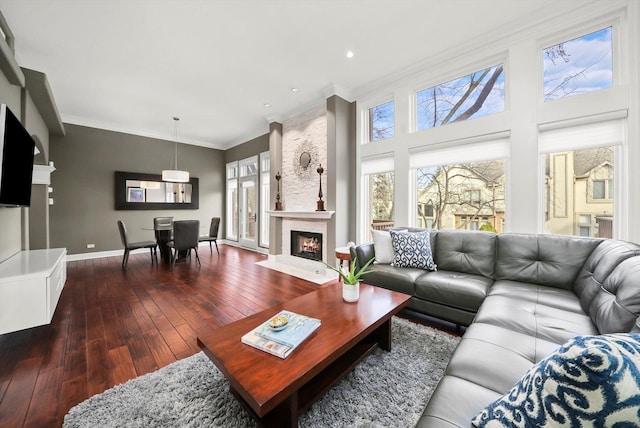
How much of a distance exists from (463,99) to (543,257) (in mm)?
2180

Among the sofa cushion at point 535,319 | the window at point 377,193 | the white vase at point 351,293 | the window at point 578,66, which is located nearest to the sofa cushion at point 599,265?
the sofa cushion at point 535,319

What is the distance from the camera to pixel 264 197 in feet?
20.6

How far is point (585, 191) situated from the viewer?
257cm

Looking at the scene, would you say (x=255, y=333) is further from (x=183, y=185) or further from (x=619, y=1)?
(x=183, y=185)

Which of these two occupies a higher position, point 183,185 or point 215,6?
point 215,6

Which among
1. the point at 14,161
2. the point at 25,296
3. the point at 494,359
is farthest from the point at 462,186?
Result: the point at 14,161

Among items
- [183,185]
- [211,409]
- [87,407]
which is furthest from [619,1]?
[183,185]

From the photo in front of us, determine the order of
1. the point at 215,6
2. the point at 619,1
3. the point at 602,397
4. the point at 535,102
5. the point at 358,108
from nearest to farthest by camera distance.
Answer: the point at 602,397
the point at 619,1
the point at 215,6
the point at 535,102
the point at 358,108

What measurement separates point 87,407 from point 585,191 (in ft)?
14.6

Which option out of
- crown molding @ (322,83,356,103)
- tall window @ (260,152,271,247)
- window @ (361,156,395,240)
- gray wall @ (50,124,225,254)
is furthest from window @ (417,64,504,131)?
gray wall @ (50,124,225,254)

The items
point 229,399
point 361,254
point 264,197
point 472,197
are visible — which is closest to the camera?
point 229,399

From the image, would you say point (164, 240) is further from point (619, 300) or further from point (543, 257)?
point (619, 300)

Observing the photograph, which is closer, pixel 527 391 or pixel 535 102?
pixel 527 391

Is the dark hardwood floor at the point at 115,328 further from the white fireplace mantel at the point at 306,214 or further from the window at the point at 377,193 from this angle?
the window at the point at 377,193
